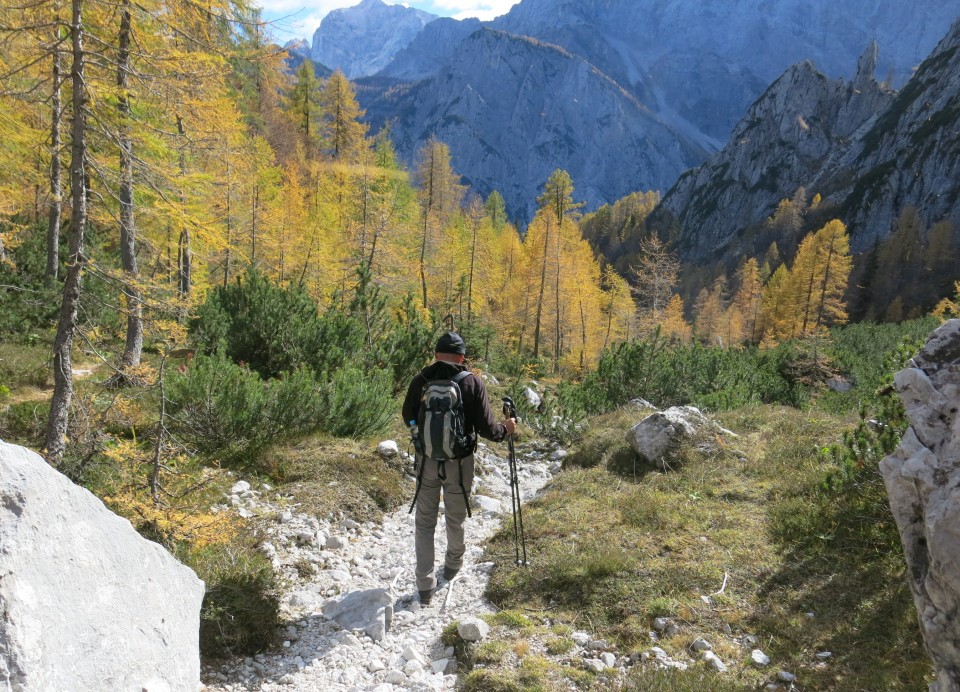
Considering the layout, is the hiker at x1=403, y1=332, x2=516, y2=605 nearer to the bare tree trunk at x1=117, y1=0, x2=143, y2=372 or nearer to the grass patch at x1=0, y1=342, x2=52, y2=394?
the bare tree trunk at x1=117, y1=0, x2=143, y2=372

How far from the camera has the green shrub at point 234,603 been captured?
10.3 ft

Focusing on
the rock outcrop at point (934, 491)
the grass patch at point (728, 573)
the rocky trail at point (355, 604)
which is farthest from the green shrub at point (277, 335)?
the rock outcrop at point (934, 491)

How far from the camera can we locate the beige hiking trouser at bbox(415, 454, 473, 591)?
3945mm

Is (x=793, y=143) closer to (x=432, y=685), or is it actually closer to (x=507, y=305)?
(x=507, y=305)

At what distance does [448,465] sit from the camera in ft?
13.1

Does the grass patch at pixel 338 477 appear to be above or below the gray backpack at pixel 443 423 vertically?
below

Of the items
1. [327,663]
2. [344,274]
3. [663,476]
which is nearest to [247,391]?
[327,663]

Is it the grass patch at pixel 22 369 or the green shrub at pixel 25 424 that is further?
the grass patch at pixel 22 369

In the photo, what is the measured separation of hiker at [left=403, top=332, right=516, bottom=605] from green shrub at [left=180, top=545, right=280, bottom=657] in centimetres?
110

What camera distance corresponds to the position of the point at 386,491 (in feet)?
18.7

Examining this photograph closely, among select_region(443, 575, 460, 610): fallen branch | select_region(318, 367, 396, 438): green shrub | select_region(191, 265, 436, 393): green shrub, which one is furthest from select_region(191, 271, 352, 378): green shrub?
select_region(443, 575, 460, 610): fallen branch

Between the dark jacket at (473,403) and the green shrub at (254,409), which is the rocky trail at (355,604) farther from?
the dark jacket at (473,403)

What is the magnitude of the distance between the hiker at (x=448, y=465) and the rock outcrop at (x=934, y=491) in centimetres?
247

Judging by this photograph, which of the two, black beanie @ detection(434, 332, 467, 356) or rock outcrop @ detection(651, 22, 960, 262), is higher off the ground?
rock outcrop @ detection(651, 22, 960, 262)
